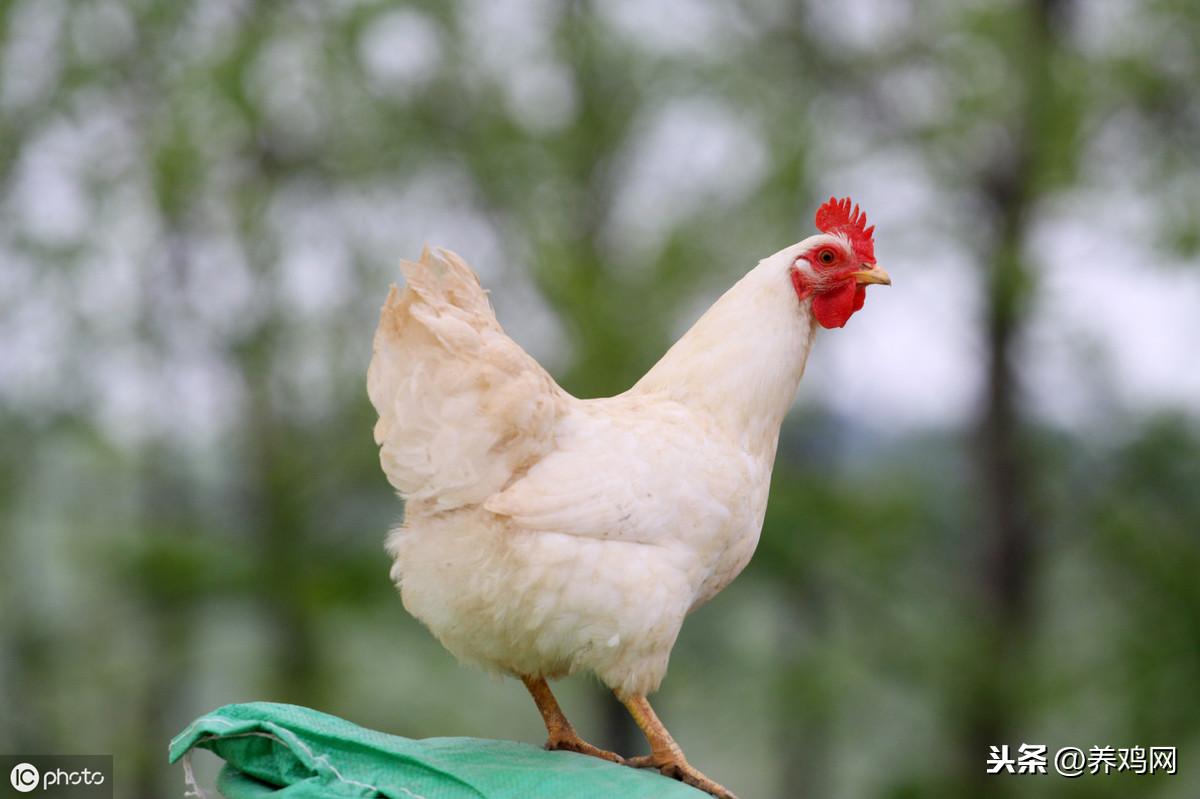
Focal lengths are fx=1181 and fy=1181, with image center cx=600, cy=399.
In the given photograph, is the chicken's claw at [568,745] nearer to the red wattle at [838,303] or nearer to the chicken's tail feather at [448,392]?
the chicken's tail feather at [448,392]

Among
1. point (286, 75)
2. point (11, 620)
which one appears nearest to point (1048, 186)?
point (286, 75)

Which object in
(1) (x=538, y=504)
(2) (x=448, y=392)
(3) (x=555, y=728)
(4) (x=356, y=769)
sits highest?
(2) (x=448, y=392)

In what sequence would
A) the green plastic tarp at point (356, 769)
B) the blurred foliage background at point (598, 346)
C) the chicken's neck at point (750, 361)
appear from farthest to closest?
the blurred foliage background at point (598, 346)
the chicken's neck at point (750, 361)
the green plastic tarp at point (356, 769)

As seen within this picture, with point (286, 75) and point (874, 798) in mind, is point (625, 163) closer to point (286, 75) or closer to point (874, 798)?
point (286, 75)

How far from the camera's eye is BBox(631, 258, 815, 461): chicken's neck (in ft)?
8.30

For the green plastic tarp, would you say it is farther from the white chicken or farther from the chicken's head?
the chicken's head

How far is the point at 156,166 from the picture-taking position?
6996mm

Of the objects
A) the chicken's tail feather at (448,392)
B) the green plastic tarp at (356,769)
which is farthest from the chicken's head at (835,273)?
the green plastic tarp at (356,769)

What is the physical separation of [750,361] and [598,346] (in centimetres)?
420

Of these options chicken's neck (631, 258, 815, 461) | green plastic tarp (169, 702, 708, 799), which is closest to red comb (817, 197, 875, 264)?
chicken's neck (631, 258, 815, 461)

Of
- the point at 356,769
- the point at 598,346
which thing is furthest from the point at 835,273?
the point at 598,346

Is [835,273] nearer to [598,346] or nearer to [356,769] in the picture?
[356,769]

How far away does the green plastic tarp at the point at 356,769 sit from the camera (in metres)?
2.23

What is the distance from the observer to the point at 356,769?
229 cm
